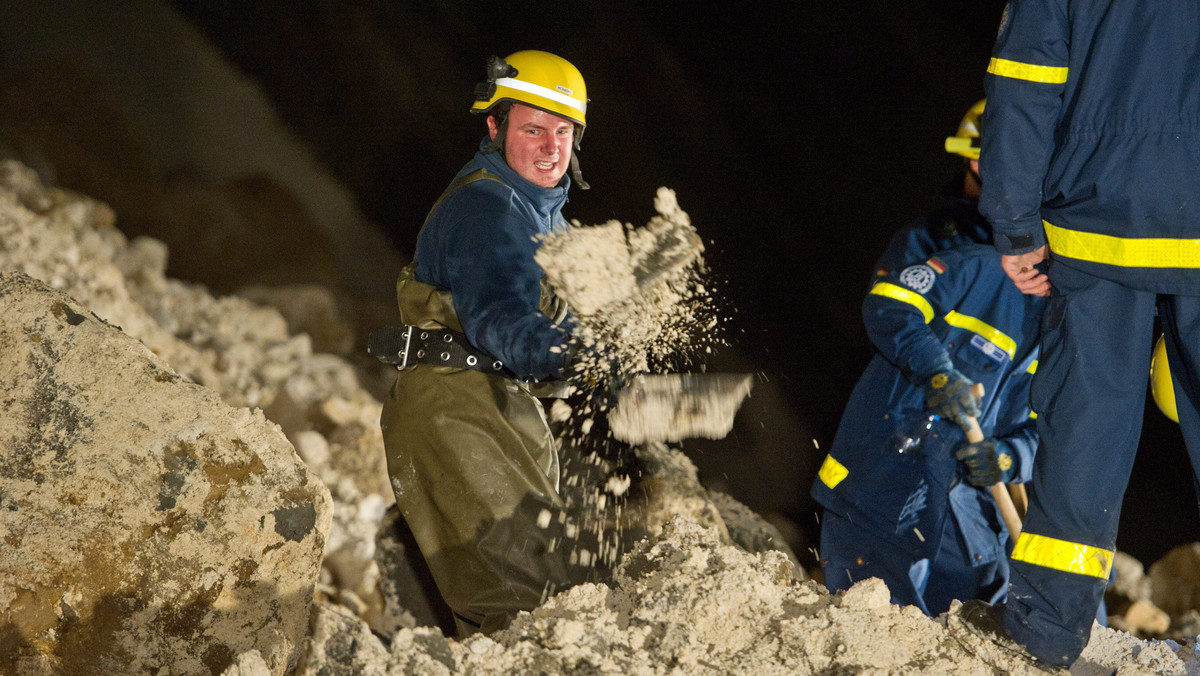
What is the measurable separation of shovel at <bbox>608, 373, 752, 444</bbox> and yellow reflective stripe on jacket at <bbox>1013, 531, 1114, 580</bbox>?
0.76m

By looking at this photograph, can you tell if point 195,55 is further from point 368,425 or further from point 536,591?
point 536,591

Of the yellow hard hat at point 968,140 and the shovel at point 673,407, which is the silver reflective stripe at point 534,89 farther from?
the yellow hard hat at point 968,140

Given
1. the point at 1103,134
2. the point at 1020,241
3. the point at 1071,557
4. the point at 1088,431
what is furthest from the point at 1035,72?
the point at 1071,557

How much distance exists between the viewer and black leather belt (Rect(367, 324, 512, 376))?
87.9 inches

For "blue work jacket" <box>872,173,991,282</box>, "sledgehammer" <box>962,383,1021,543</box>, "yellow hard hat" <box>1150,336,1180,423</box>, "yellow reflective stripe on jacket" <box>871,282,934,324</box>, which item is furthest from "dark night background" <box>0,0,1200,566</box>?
"yellow hard hat" <box>1150,336,1180,423</box>

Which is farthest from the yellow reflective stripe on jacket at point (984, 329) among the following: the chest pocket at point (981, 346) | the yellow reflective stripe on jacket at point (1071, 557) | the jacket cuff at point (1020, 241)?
the yellow reflective stripe on jacket at point (1071, 557)

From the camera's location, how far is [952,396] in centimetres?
252

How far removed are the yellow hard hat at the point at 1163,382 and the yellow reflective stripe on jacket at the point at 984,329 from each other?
0.75 m

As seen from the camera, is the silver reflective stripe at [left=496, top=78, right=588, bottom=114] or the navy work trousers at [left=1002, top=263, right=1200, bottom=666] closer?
the navy work trousers at [left=1002, top=263, right=1200, bottom=666]

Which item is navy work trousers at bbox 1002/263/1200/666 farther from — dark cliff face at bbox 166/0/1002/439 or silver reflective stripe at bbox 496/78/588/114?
dark cliff face at bbox 166/0/1002/439

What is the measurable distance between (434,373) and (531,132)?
0.71 metres

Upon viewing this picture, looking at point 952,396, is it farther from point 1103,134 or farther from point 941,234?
point 1103,134

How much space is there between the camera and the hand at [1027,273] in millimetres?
1892

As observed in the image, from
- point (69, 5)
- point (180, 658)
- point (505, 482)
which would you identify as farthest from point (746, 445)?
point (69, 5)
